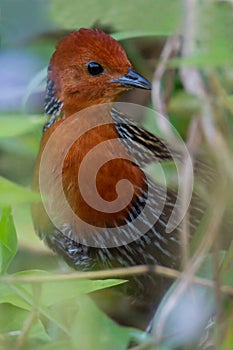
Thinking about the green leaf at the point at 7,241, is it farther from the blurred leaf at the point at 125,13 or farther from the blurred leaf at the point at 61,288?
the blurred leaf at the point at 125,13

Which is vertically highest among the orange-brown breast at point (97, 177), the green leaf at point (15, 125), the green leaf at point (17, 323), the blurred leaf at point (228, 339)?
the orange-brown breast at point (97, 177)

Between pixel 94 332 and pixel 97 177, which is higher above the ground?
pixel 97 177

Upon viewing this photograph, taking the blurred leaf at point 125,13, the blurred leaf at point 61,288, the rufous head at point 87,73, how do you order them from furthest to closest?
the rufous head at point 87,73, the blurred leaf at point 125,13, the blurred leaf at point 61,288

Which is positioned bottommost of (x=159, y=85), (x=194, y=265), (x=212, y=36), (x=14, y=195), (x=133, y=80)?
(x=194, y=265)

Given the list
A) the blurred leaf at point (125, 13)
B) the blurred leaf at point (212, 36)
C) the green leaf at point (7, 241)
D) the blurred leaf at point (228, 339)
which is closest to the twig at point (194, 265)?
the blurred leaf at point (228, 339)

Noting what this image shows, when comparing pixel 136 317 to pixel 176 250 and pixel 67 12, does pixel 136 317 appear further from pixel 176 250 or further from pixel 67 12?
pixel 67 12

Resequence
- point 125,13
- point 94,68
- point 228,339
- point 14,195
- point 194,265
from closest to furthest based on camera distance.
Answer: point 14,195
point 228,339
point 194,265
point 125,13
point 94,68

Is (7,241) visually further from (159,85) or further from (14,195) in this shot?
(159,85)

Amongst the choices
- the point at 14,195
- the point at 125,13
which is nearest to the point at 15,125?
the point at 14,195
